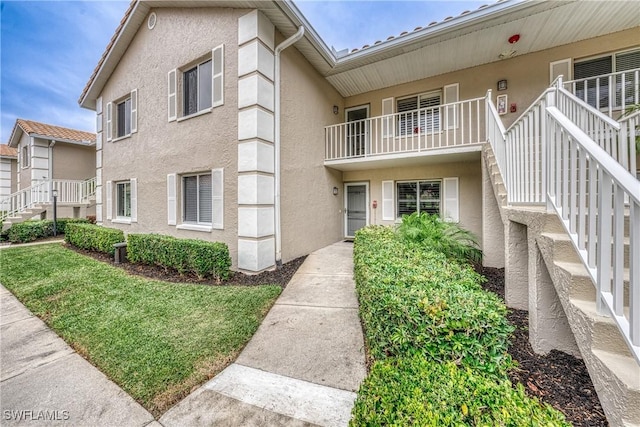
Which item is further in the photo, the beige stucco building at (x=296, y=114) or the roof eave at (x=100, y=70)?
the roof eave at (x=100, y=70)

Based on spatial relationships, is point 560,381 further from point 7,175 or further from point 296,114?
point 7,175

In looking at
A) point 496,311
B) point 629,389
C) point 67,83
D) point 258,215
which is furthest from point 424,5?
point 67,83

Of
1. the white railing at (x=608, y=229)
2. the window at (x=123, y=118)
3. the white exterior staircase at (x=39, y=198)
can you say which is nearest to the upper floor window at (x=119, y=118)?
the window at (x=123, y=118)

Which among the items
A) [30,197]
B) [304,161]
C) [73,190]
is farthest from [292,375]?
[30,197]

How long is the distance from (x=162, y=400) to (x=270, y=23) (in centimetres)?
697

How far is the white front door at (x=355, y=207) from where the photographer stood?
925 cm

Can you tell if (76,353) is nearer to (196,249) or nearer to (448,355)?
(196,249)

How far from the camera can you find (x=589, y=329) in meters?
1.56

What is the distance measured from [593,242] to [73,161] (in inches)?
780

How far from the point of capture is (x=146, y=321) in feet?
11.9

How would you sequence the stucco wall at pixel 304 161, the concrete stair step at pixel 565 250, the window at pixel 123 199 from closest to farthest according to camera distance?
the concrete stair step at pixel 565 250 → the stucco wall at pixel 304 161 → the window at pixel 123 199

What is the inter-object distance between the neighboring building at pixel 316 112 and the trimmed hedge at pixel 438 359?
211 cm

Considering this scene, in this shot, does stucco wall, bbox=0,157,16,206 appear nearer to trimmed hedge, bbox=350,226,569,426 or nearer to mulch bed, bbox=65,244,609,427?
trimmed hedge, bbox=350,226,569,426

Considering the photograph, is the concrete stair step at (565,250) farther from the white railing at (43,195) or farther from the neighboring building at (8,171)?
the neighboring building at (8,171)
